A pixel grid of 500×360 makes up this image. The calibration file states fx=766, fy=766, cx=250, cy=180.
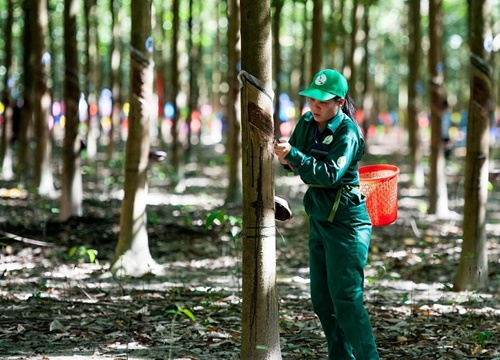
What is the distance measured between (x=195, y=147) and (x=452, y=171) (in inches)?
365

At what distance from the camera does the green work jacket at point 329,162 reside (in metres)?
4.12

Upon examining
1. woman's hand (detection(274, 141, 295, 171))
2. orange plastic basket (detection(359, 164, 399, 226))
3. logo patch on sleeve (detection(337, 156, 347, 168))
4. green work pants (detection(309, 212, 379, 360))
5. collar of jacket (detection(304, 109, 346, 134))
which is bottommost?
green work pants (detection(309, 212, 379, 360))

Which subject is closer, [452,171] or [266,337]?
[266,337]

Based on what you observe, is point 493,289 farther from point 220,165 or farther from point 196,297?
point 220,165

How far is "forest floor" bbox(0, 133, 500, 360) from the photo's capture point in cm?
528

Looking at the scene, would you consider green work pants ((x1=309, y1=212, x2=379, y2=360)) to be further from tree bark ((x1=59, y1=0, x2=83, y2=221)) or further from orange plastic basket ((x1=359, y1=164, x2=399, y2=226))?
tree bark ((x1=59, y1=0, x2=83, y2=221))

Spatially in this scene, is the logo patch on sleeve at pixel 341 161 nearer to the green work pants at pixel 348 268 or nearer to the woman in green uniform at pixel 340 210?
the woman in green uniform at pixel 340 210

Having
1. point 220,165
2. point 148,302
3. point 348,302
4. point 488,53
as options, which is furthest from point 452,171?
point 348,302

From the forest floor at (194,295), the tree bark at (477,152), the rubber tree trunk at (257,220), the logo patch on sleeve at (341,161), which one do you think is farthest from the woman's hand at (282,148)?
the tree bark at (477,152)

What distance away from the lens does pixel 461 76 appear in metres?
32.8

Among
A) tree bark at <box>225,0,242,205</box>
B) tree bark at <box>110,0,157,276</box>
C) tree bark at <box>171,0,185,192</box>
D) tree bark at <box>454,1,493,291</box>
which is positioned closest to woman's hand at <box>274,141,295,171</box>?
tree bark at <box>454,1,493,291</box>

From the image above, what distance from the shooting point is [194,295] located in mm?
6840

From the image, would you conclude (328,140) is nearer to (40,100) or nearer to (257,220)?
(257,220)

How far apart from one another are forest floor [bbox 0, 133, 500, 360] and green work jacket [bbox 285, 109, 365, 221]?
46cm
